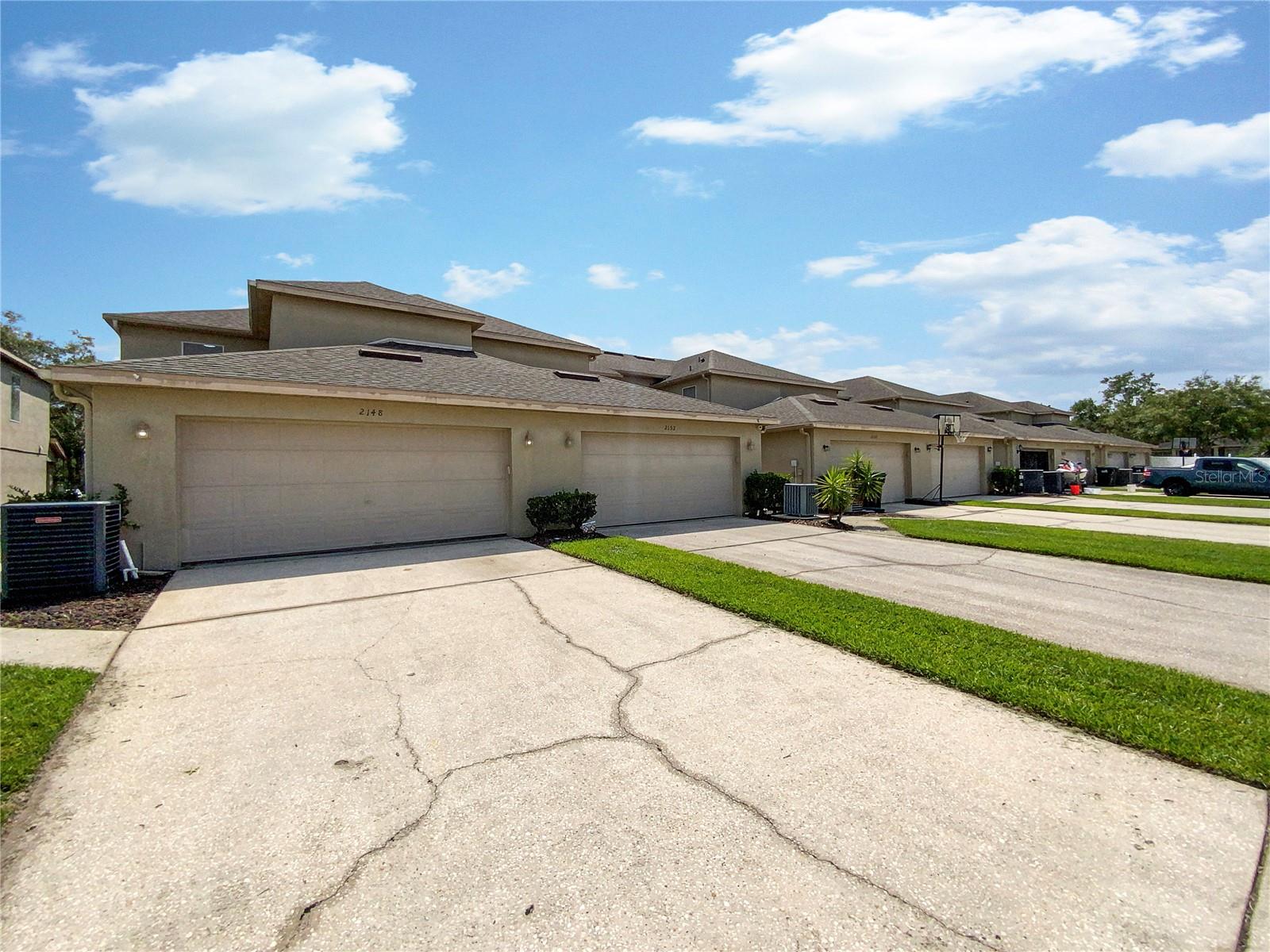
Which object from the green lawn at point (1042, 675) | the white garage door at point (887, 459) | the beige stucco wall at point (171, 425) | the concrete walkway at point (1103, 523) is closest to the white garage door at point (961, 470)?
the white garage door at point (887, 459)

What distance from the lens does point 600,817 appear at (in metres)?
2.57

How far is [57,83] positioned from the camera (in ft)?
23.4

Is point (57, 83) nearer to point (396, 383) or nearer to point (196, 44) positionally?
point (196, 44)

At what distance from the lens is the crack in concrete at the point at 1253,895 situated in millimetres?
1919

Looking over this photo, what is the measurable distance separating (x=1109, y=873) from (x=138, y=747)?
15.9ft

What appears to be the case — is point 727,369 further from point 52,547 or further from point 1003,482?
point 52,547

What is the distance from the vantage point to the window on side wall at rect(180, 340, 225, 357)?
17.2 m

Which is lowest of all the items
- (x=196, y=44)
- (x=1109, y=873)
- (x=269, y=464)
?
(x=1109, y=873)

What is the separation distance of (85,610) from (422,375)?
19.9 feet

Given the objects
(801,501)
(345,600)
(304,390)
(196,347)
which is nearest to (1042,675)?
(345,600)

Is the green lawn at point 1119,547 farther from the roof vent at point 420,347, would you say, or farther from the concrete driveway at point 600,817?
the roof vent at point 420,347

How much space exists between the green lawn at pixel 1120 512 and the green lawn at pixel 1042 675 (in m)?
14.4

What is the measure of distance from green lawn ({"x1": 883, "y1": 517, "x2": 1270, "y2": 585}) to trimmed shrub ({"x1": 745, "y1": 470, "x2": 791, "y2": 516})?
2.95 meters

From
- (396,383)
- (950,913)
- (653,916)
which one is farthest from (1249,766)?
(396,383)
